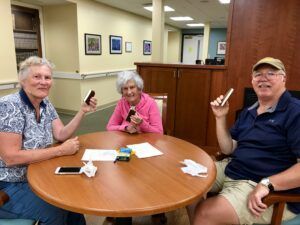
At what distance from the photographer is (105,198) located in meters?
1.04

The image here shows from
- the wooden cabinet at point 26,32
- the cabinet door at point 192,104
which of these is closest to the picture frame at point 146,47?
the wooden cabinet at point 26,32

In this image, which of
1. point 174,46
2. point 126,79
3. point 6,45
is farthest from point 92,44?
point 174,46

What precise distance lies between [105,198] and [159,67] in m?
2.64

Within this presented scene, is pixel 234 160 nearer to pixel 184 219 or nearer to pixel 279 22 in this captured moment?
pixel 184 219

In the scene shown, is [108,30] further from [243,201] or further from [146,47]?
[243,201]

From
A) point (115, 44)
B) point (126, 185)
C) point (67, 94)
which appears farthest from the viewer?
point (115, 44)

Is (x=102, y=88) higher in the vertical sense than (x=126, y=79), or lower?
lower

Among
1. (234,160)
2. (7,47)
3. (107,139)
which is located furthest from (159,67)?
(7,47)

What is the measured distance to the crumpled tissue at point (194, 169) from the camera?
127 cm

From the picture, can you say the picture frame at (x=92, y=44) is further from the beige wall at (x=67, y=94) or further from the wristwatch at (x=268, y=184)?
the wristwatch at (x=268, y=184)

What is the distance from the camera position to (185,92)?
3.41 meters

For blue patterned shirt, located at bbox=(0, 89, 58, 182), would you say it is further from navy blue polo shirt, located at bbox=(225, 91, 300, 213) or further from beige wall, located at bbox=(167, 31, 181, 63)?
beige wall, located at bbox=(167, 31, 181, 63)

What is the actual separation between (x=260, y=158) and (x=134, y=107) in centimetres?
103

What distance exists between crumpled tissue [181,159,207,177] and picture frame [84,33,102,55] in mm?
4710
